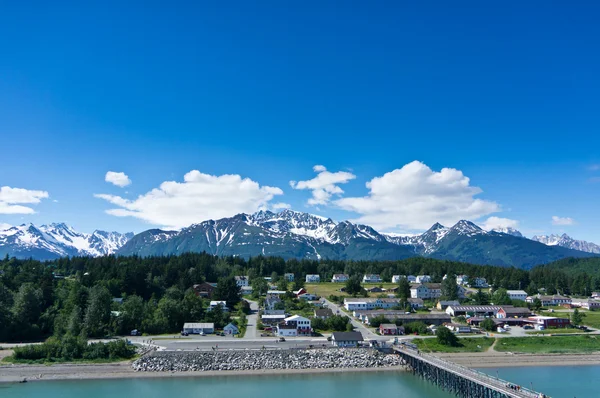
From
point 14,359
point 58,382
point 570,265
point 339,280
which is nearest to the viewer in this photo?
point 58,382

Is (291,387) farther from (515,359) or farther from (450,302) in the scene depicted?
(450,302)

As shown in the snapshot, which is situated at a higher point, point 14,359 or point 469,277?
point 469,277

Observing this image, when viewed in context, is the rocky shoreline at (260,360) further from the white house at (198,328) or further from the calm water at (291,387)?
the white house at (198,328)

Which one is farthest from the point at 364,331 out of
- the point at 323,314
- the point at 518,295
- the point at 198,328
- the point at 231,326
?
the point at 518,295

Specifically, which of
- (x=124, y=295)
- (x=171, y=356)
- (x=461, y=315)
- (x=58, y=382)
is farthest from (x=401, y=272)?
(x=58, y=382)

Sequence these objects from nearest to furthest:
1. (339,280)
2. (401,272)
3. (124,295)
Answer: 1. (124,295)
2. (339,280)
3. (401,272)

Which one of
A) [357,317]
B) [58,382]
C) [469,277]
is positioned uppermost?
[469,277]

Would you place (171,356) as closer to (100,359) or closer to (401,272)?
(100,359)
